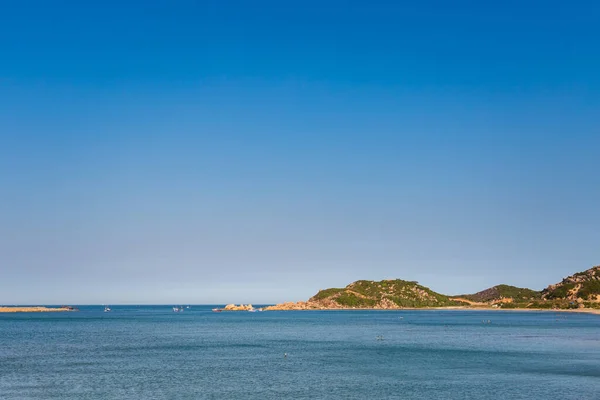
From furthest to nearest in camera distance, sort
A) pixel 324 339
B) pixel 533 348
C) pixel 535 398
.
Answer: pixel 324 339, pixel 533 348, pixel 535 398

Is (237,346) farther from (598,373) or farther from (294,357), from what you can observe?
(598,373)

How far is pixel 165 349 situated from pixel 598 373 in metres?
80.8

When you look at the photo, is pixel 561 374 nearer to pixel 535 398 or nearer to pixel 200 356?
pixel 535 398

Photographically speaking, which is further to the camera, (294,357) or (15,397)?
(294,357)

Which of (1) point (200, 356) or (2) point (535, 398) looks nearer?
(2) point (535, 398)

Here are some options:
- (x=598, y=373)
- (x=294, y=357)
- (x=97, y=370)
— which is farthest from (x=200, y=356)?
(x=598, y=373)

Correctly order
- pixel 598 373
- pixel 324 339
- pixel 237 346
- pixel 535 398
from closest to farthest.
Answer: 1. pixel 535 398
2. pixel 598 373
3. pixel 237 346
4. pixel 324 339

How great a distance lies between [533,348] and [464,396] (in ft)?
196

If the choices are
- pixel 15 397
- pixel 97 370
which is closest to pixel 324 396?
pixel 15 397

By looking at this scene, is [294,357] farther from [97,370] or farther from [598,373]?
[598,373]

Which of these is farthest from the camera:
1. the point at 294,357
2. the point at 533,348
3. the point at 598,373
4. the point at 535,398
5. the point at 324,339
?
the point at 324,339

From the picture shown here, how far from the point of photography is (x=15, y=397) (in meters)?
65.8

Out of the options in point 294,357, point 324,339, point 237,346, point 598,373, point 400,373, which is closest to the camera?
point 598,373

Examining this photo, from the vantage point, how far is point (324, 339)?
153 m
